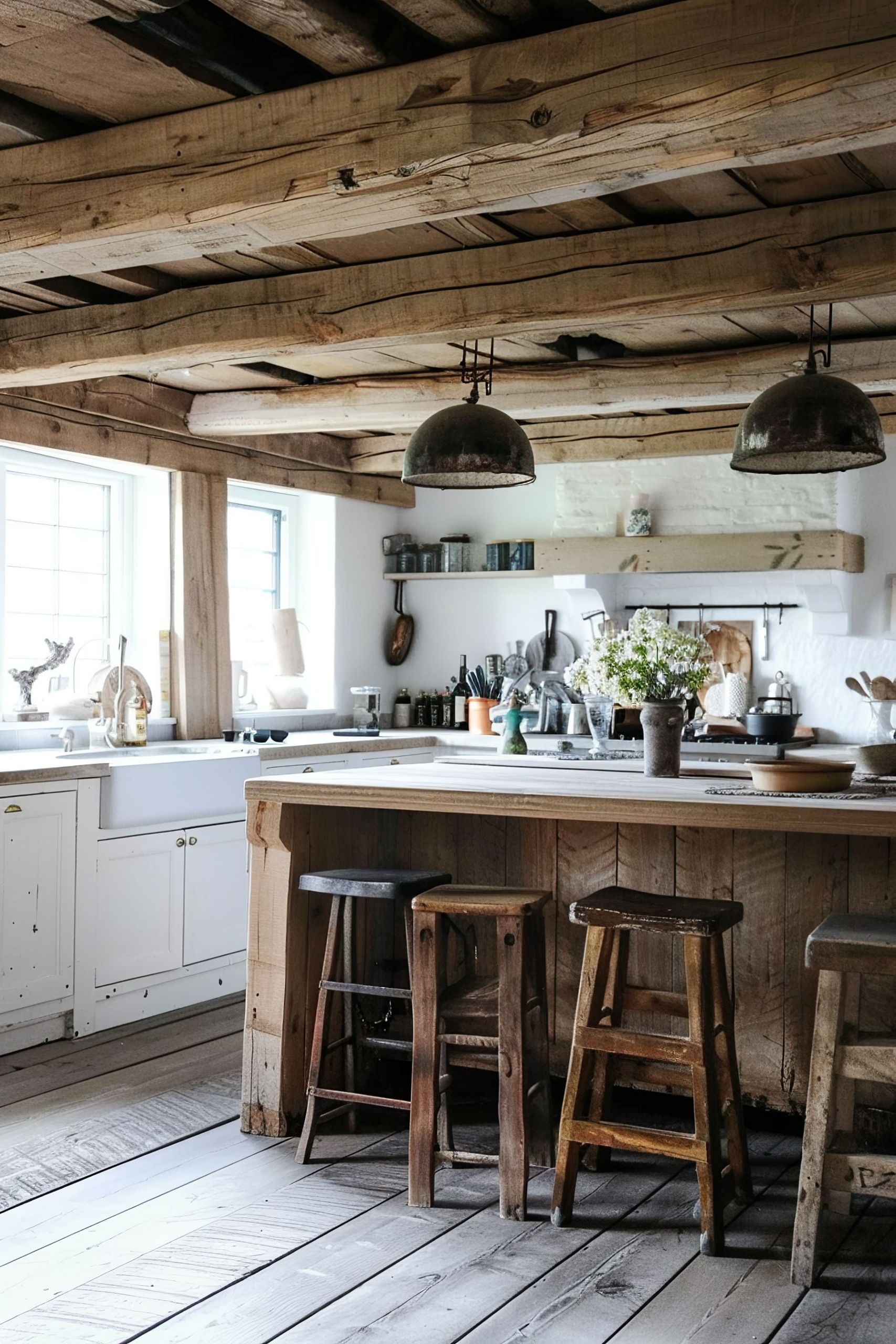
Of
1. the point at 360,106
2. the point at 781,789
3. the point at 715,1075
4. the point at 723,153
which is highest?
the point at 360,106

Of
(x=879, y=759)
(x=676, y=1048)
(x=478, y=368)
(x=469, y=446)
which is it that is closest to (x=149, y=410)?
(x=478, y=368)

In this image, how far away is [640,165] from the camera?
2.45 m

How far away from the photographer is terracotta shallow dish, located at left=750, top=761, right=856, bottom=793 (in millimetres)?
3285

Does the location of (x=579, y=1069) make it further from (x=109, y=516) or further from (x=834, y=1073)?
(x=109, y=516)

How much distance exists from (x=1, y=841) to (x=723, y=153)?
3.12 metres

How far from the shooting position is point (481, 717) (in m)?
6.81

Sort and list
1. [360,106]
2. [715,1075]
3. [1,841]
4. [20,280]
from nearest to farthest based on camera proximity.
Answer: [360,106] < [715,1075] < [20,280] < [1,841]

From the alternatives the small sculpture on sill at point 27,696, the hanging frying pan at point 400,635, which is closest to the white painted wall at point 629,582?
the hanging frying pan at point 400,635

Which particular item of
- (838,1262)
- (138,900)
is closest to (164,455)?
(138,900)

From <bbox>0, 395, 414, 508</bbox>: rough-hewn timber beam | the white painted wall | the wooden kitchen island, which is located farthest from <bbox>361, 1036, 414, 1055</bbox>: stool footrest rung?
the white painted wall

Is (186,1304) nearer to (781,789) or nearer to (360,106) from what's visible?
(781,789)

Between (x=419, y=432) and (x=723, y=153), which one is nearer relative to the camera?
(x=723, y=153)

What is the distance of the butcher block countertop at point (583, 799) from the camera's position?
289cm

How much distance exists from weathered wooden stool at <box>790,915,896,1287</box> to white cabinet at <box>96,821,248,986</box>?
108 inches
